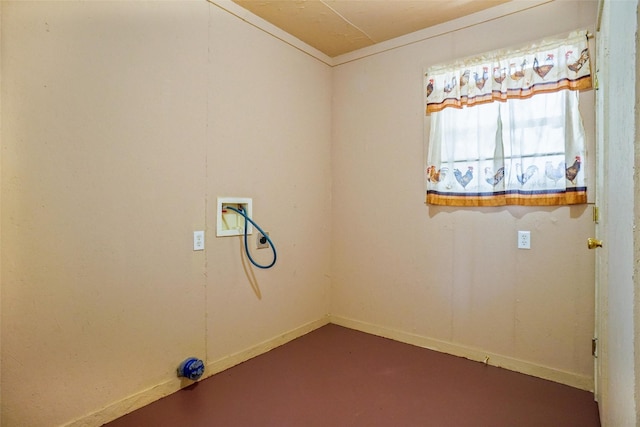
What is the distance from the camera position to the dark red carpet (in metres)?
1.85

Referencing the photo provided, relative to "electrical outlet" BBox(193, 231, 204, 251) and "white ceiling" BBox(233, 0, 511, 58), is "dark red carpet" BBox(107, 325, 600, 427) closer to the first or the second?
"electrical outlet" BBox(193, 231, 204, 251)

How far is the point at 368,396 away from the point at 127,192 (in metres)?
1.83

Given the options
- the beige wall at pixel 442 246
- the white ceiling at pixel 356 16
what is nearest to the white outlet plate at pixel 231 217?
the beige wall at pixel 442 246

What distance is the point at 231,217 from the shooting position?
247cm

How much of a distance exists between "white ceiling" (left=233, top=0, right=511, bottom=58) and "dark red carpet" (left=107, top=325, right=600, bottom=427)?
8.38ft

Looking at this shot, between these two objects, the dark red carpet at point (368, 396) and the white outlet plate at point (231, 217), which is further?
the white outlet plate at point (231, 217)

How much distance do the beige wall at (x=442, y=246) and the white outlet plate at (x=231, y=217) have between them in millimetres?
1035

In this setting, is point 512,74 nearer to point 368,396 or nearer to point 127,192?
point 368,396

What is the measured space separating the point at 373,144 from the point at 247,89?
1.17 m

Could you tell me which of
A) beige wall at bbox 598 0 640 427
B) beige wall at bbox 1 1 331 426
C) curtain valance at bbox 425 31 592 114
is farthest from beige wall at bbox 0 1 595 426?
beige wall at bbox 598 0 640 427

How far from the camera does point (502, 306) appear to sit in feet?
8.05

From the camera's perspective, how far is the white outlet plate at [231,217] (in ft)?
7.75

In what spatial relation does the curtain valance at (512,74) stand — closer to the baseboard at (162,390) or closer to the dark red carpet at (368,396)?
the dark red carpet at (368,396)

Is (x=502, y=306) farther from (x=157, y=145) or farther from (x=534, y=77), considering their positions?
(x=157, y=145)
